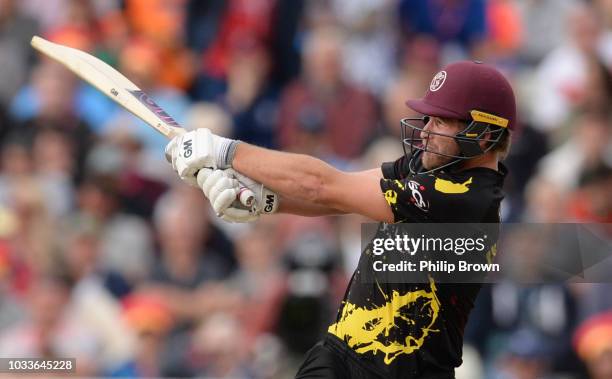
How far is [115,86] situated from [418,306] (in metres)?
1.89

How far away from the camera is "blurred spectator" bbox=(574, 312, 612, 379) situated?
8.00m

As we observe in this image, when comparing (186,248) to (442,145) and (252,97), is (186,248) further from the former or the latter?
(442,145)

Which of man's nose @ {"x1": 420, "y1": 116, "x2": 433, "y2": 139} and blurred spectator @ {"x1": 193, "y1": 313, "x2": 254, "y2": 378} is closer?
man's nose @ {"x1": 420, "y1": 116, "x2": 433, "y2": 139}

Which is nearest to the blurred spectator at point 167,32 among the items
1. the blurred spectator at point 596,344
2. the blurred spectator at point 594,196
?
the blurred spectator at point 594,196

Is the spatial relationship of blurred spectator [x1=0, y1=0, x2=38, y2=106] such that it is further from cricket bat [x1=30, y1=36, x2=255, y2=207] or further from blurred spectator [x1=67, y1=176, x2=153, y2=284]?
cricket bat [x1=30, y1=36, x2=255, y2=207]

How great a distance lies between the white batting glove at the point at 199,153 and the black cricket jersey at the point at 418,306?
0.69 meters

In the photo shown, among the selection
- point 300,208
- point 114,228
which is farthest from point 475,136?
point 114,228

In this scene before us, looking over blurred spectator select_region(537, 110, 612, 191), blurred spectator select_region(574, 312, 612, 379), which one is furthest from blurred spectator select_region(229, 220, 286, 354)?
blurred spectator select_region(537, 110, 612, 191)

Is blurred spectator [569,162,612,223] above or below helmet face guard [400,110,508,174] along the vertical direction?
above

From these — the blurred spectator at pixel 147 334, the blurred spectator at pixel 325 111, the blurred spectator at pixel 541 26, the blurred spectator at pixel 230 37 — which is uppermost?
the blurred spectator at pixel 230 37

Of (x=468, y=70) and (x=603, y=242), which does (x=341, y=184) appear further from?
(x=603, y=242)

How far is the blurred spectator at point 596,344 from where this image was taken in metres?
8.00

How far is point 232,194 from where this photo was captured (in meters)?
5.16

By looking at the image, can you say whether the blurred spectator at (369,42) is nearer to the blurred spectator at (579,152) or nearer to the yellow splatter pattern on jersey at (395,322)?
the blurred spectator at (579,152)
